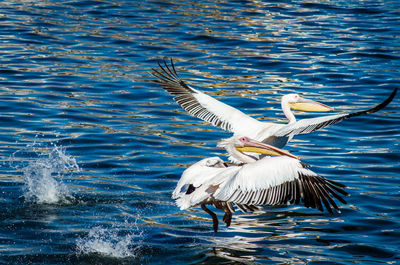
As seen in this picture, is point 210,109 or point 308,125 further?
point 210,109

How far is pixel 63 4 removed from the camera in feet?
62.7

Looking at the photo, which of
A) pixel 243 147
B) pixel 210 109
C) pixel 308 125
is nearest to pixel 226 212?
pixel 243 147

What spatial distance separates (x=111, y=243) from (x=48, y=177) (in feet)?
6.00

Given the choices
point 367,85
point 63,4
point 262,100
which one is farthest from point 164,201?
point 63,4

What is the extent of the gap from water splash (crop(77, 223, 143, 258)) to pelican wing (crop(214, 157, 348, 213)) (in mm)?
1018

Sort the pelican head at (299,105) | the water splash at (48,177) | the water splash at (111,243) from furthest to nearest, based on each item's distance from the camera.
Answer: the pelican head at (299,105) < the water splash at (48,177) < the water splash at (111,243)

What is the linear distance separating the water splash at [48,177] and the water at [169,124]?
0.02 m

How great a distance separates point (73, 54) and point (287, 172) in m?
9.15

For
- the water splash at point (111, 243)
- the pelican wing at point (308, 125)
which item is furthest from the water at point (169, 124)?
the pelican wing at point (308, 125)

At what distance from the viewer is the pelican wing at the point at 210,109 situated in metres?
8.96

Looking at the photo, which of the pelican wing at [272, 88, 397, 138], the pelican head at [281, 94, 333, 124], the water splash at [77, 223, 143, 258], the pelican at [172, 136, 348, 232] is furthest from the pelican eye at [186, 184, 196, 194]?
the pelican head at [281, 94, 333, 124]

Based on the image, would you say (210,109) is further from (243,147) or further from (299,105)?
(243,147)

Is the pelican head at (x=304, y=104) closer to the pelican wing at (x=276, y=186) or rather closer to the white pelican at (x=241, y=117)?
the white pelican at (x=241, y=117)

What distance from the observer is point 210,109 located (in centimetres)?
921
